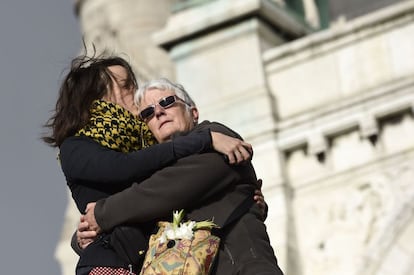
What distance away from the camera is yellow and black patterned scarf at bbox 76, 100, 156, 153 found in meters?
4.98

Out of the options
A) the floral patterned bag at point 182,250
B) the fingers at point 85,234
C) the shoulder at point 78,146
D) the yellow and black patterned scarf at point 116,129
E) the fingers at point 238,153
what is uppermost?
the yellow and black patterned scarf at point 116,129

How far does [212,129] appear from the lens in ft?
16.0

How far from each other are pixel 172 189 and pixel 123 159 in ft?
0.67

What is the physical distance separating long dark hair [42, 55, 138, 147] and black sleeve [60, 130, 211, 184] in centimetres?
13

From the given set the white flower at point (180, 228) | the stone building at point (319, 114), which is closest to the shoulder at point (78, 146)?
the white flower at point (180, 228)

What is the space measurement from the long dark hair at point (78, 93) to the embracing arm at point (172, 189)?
1.28 ft

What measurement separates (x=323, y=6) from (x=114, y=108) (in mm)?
10091

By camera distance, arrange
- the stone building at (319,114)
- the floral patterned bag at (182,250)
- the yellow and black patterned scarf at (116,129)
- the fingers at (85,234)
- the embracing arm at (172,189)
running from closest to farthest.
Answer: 1. the floral patterned bag at (182,250)
2. the embracing arm at (172,189)
3. the fingers at (85,234)
4. the yellow and black patterned scarf at (116,129)
5. the stone building at (319,114)

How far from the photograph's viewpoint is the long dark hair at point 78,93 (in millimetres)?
5055

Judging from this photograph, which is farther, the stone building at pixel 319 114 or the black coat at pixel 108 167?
the stone building at pixel 319 114

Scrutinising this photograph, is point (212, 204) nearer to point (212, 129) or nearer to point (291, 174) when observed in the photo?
point (212, 129)

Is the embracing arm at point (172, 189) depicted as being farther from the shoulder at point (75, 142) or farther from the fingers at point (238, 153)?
the shoulder at point (75, 142)

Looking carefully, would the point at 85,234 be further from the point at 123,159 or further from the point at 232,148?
the point at 232,148

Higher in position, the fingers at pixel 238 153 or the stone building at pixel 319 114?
the stone building at pixel 319 114
